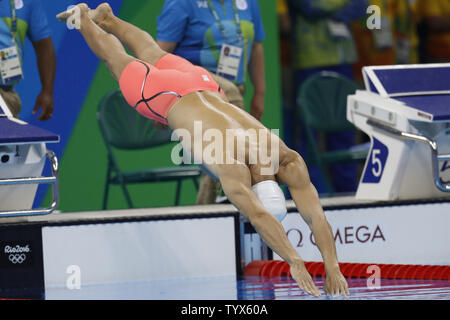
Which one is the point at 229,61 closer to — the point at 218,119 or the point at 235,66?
the point at 235,66

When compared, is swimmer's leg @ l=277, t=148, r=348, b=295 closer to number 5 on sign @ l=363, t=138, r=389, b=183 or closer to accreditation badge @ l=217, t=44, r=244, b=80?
number 5 on sign @ l=363, t=138, r=389, b=183

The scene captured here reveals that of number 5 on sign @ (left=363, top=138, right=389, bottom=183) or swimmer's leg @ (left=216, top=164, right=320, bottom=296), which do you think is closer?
swimmer's leg @ (left=216, top=164, right=320, bottom=296)

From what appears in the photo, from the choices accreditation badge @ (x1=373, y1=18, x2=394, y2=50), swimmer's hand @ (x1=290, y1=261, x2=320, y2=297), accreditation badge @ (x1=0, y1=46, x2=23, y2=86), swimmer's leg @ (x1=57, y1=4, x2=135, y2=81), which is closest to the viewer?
swimmer's hand @ (x1=290, y1=261, x2=320, y2=297)

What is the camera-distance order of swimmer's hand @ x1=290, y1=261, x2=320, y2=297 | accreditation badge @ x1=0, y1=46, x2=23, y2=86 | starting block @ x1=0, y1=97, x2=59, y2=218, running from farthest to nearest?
accreditation badge @ x1=0, y1=46, x2=23, y2=86, starting block @ x1=0, y1=97, x2=59, y2=218, swimmer's hand @ x1=290, y1=261, x2=320, y2=297

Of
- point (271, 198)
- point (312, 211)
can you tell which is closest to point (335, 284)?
point (312, 211)

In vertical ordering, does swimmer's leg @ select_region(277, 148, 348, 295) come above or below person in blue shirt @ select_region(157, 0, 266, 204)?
below

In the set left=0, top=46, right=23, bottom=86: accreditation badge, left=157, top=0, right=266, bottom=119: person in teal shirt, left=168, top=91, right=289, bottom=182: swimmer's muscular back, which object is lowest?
left=168, top=91, right=289, bottom=182: swimmer's muscular back

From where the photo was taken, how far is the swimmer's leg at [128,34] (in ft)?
16.0

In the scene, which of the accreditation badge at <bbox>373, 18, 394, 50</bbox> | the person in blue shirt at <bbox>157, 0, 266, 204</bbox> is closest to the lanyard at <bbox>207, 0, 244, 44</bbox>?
the person in blue shirt at <bbox>157, 0, 266, 204</bbox>

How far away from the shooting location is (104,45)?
477 cm

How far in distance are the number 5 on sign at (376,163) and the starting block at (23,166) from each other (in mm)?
1881

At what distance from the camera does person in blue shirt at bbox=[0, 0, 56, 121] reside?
5.23m

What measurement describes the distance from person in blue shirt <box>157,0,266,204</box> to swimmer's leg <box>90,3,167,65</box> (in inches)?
20.0

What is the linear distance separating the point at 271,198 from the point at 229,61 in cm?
200
